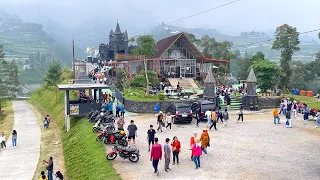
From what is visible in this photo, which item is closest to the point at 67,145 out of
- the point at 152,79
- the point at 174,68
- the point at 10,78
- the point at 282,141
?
the point at 282,141

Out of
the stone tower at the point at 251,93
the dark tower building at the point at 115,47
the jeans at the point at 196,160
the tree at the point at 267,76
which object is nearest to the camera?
the jeans at the point at 196,160

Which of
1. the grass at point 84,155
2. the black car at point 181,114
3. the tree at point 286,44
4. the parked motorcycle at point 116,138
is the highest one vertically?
the tree at point 286,44

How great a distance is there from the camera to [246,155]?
1612cm

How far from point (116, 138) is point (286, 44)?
1745 inches

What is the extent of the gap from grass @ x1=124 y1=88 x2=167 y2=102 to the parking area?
295 inches

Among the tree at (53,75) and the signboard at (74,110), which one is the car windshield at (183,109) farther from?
the tree at (53,75)

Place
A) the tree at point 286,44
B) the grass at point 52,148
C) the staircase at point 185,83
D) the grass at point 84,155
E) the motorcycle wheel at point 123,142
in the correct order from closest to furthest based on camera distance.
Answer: the grass at point 84,155, the motorcycle wheel at point 123,142, the grass at point 52,148, the staircase at point 185,83, the tree at point 286,44

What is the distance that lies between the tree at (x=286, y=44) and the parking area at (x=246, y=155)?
32894 mm

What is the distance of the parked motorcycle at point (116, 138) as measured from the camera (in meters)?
17.8

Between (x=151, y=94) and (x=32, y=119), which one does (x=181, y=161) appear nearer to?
(x=151, y=94)

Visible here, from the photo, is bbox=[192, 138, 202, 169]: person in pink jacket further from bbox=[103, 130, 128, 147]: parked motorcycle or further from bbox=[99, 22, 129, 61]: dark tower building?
bbox=[99, 22, 129, 61]: dark tower building

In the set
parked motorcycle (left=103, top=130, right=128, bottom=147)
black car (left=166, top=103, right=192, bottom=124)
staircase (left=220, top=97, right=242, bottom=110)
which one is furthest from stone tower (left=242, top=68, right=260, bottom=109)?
parked motorcycle (left=103, top=130, right=128, bottom=147)

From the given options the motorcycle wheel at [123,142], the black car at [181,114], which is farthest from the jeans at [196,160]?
the black car at [181,114]

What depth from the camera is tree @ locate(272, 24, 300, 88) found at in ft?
179
